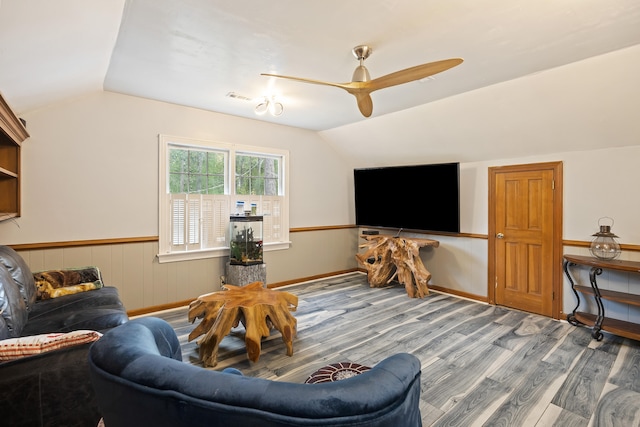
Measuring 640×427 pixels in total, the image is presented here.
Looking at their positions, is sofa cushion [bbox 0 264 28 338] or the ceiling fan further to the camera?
the ceiling fan

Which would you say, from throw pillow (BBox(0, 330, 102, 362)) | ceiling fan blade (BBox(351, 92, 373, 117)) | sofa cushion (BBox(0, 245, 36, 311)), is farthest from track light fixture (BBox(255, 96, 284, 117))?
throw pillow (BBox(0, 330, 102, 362))

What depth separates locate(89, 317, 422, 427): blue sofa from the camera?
1.94 ft

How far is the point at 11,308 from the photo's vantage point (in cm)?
191

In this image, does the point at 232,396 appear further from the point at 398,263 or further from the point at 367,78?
the point at 398,263

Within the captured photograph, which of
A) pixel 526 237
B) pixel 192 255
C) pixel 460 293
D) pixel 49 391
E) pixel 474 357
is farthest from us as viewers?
pixel 460 293

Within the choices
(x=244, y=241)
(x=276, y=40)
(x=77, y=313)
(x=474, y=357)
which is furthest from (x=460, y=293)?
(x=77, y=313)

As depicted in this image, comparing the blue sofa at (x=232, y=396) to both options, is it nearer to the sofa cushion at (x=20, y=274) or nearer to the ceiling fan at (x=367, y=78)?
the ceiling fan at (x=367, y=78)

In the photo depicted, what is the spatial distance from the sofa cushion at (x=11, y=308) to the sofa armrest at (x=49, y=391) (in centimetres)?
56

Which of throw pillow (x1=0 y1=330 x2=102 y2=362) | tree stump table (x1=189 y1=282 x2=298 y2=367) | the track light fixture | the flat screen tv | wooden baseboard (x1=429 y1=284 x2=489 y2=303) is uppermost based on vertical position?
the track light fixture

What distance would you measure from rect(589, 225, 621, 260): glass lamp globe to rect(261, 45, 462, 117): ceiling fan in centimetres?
264

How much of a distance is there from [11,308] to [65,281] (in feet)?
3.76

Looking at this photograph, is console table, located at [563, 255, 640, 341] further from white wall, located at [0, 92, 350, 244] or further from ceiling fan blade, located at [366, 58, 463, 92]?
white wall, located at [0, 92, 350, 244]

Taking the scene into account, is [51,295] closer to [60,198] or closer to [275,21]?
[60,198]

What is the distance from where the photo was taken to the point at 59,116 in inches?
129
